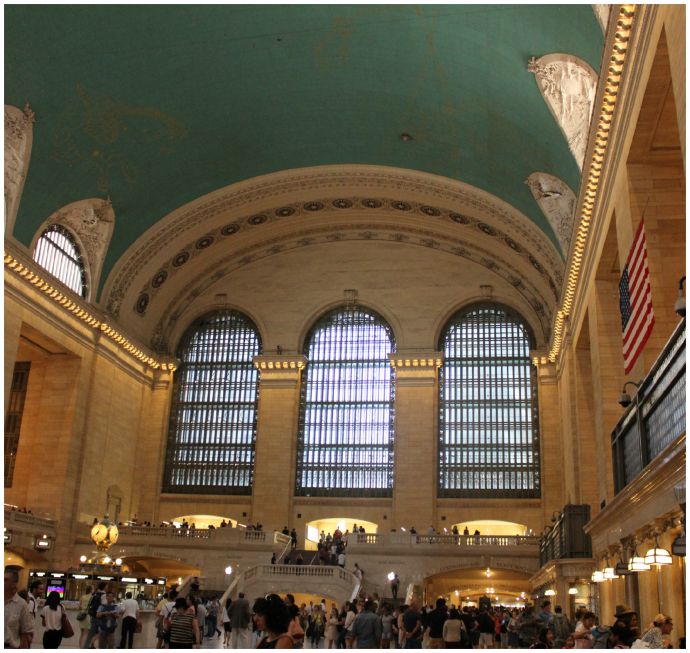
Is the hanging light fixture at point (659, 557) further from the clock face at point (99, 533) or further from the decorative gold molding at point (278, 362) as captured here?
the decorative gold molding at point (278, 362)

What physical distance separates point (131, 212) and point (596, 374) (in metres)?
17.2

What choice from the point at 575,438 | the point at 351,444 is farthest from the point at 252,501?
the point at 575,438

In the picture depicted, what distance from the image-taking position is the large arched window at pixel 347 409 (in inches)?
1288

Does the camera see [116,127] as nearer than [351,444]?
Yes

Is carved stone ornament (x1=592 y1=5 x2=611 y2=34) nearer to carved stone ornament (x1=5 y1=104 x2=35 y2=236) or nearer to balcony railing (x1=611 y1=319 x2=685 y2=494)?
balcony railing (x1=611 y1=319 x2=685 y2=494)

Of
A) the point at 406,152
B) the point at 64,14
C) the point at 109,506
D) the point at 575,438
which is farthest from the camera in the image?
the point at 109,506

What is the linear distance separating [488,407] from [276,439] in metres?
8.22

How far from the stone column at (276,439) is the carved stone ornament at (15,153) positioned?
41.8 ft

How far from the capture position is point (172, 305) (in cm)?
3522

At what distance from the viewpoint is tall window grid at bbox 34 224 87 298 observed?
27.1 metres

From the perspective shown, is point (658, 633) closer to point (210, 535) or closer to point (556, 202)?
point (556, 202)

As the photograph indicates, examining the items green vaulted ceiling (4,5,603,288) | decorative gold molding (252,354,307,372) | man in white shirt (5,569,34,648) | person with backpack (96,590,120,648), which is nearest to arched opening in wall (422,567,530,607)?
decorative gold molding (252,354,307,372)

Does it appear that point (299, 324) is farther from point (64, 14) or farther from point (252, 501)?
point (64, 14)

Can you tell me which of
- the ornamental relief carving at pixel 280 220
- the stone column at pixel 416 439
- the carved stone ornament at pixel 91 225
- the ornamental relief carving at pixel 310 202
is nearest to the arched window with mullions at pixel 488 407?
the stone column at pixel 416 439
